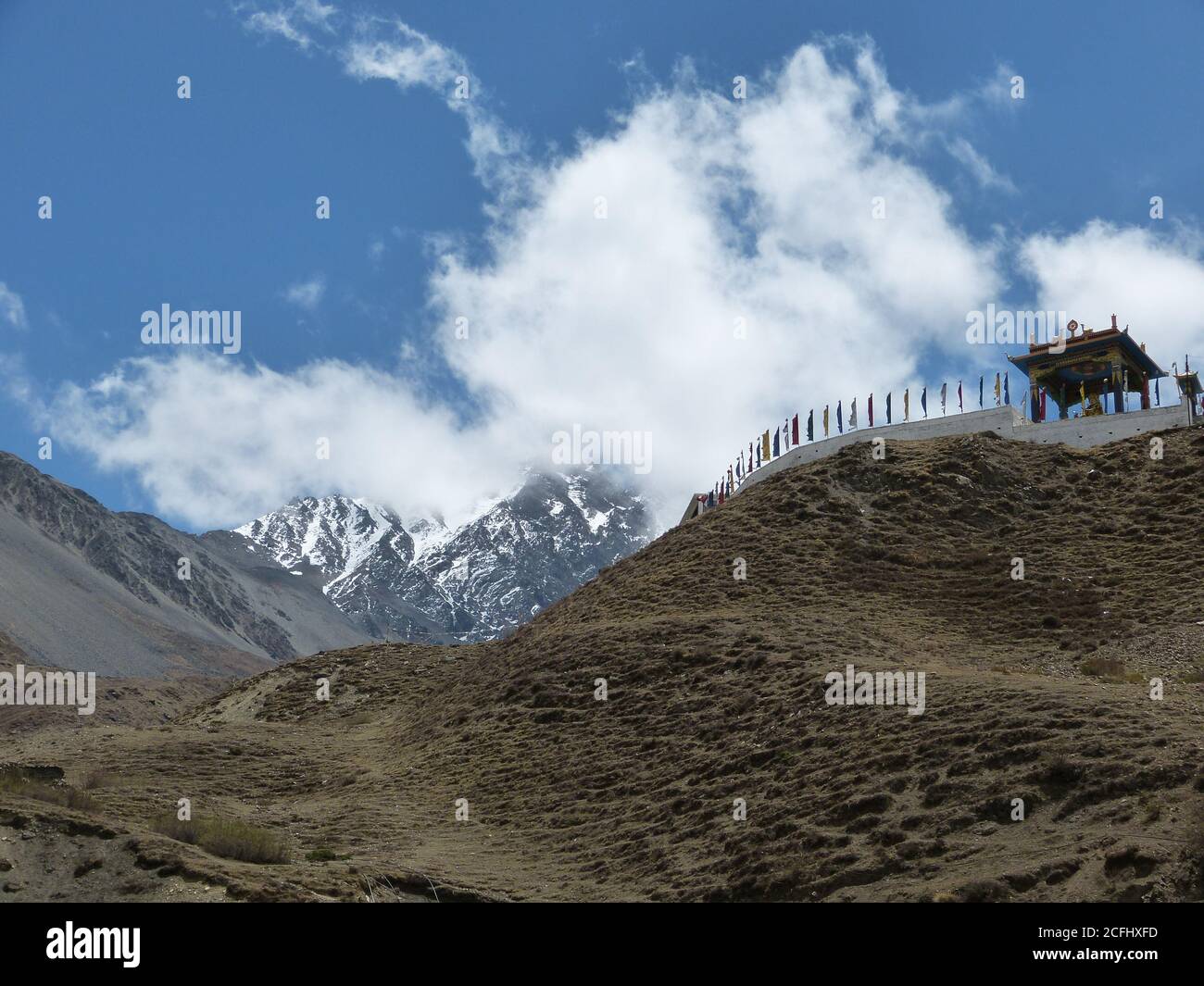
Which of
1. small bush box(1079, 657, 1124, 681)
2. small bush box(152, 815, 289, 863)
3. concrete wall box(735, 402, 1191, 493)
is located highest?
concrete wall box(735, 402, 1191, 493)

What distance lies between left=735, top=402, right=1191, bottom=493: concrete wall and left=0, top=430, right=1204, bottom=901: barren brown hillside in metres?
1.61

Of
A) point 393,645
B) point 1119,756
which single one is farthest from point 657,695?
point 393,645

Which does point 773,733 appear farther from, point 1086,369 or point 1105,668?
point 1086,369

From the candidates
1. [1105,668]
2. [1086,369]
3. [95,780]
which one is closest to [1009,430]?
[1086,369]

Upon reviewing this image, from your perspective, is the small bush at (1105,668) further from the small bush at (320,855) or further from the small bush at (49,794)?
the small bush at (49,794)

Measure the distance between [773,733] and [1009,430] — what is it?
29.7 metres

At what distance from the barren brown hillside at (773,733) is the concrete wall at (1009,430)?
1607 millimetres

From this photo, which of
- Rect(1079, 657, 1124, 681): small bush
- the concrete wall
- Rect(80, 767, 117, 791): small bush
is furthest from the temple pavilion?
Rect(80, 767, 117, 791): small bush

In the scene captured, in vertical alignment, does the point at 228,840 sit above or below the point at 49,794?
below

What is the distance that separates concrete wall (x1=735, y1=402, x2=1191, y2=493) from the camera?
51.9 meters

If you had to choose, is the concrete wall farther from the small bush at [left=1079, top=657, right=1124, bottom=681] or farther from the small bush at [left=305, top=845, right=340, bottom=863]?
the small bush at [left=305, top=845, right=340, bottom=863]

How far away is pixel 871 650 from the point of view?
3434 cm

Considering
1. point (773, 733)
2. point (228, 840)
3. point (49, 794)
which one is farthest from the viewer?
point (773, 733)

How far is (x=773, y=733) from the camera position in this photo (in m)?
28.8
